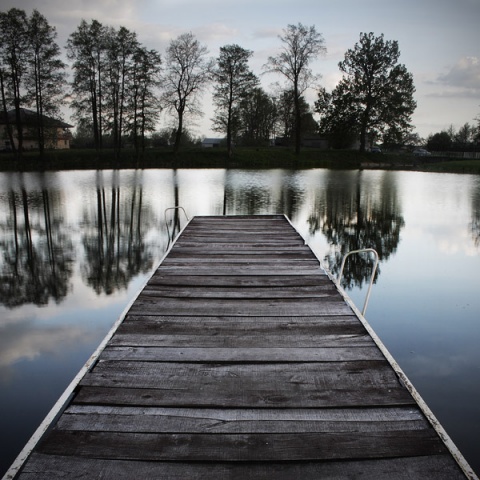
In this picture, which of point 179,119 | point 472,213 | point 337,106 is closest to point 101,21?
point 179,119

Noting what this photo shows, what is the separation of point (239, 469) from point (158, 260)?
6.96 m

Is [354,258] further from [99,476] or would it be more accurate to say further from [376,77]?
[376,77]

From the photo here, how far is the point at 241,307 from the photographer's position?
4.75 m

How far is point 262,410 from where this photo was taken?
9.24ft

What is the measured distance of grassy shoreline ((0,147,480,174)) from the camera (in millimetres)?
37719

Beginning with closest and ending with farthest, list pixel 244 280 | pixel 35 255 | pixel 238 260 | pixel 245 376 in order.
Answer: pixel 245 376
pixel 244 280
pixel 238 260
pixel 35 255

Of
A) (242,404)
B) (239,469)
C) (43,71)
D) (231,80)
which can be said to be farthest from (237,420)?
(231,80)

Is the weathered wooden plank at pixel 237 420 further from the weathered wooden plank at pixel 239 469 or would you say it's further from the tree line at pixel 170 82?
the tree line at pixel 170 82

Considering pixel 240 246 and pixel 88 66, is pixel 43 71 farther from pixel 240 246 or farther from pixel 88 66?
pixel 240 246

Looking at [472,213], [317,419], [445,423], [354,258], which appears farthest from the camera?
[472,213]

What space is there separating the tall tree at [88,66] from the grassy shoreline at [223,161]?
3423mm

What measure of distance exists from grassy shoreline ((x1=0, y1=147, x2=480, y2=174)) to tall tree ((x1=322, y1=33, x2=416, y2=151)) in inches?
107

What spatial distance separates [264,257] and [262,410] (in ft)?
14.2

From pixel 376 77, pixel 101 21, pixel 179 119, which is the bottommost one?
pixel 179 119
